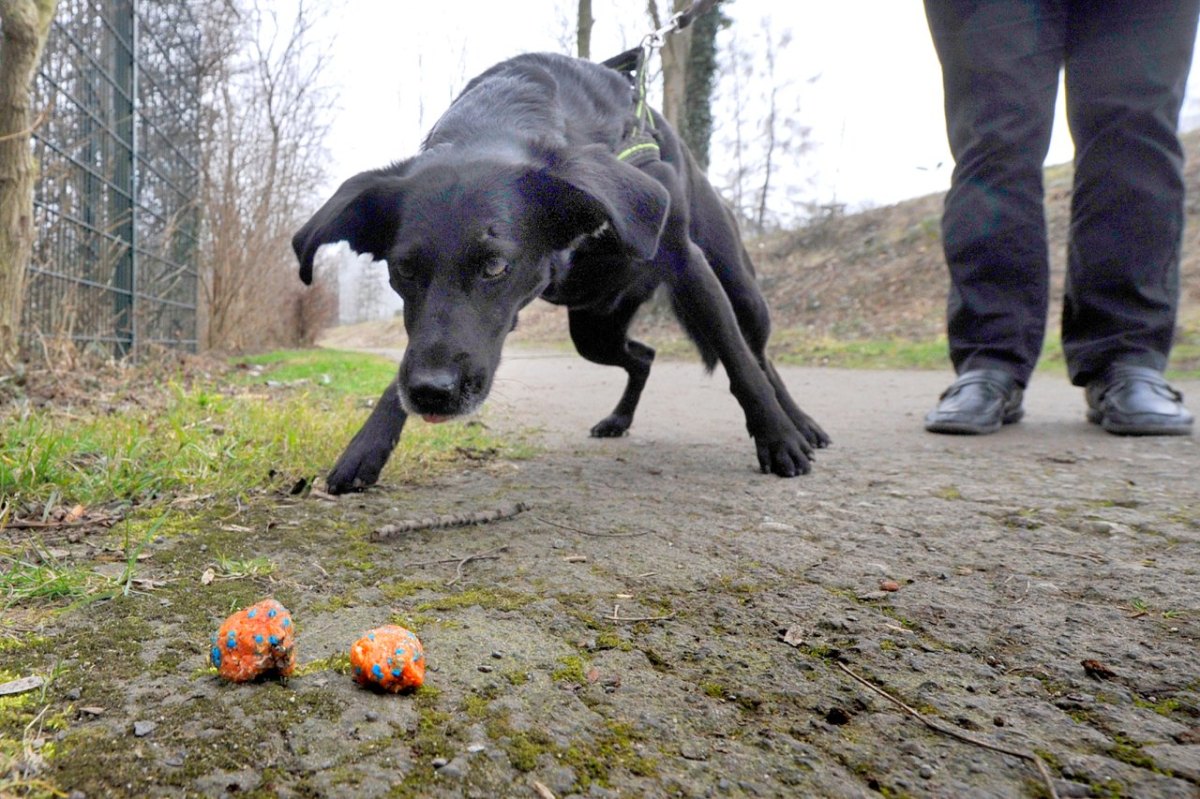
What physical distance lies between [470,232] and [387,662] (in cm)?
133

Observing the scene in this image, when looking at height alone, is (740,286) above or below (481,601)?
above

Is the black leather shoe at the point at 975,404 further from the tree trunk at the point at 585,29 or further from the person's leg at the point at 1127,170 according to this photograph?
the tree trunk at the point at 585,29

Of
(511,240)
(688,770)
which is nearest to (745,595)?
(688,770)

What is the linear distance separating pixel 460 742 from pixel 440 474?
1744 millimetres

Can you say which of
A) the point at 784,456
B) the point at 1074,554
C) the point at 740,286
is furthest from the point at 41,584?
the point at 740,286

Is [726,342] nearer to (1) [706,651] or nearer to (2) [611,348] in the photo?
(2) [611,348]

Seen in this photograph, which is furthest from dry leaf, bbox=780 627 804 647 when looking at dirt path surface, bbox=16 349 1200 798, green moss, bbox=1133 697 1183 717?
green moss, bbox=1133 697 1183 717

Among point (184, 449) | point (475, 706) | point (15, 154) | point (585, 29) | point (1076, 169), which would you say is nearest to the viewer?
point (475, 706)

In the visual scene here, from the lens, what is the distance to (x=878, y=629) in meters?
1.24

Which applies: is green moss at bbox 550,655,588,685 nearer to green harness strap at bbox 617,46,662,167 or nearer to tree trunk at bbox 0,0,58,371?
green harness strap at bbox 617,46,662,167

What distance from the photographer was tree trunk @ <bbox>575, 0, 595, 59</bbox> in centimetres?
1391

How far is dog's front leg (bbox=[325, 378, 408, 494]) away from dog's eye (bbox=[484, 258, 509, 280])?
400mm

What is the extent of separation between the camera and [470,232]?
6.88ft

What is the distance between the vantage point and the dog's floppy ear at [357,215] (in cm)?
223
